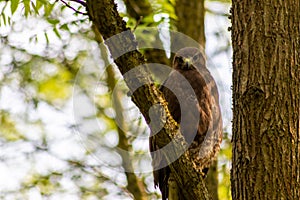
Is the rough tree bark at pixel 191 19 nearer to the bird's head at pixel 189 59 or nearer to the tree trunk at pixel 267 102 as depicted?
the bird's head at pixel 189 59

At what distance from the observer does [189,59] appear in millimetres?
6391

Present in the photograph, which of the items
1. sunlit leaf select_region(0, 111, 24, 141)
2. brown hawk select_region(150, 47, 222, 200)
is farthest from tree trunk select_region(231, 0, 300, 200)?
sunlit leaf select_region(0, 111, 24, 141)

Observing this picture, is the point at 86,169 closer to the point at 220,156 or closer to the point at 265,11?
the point at 220,156

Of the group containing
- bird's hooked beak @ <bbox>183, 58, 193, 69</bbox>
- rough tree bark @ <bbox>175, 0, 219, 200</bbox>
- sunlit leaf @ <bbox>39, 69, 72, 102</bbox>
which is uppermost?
rough tree bark @ <bbox>175, 0, 219, 200</bbox>

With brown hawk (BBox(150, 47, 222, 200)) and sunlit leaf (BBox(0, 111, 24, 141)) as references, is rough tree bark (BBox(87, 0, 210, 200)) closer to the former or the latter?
brown hawk (BBox(150, 47, 222, 200))

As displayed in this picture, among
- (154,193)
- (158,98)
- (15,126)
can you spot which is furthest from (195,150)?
(15,126)

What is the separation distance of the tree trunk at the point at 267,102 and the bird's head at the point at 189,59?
2974 millimetres

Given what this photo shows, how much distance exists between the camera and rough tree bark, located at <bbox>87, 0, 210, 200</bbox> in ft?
10.5

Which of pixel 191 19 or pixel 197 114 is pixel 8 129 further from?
pixel 197 114

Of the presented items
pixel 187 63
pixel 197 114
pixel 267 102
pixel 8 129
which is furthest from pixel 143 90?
pixel 8 129

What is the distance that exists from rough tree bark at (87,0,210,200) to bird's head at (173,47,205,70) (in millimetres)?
2932

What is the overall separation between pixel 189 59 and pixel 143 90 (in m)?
3.18

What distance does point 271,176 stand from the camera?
10.2 feet

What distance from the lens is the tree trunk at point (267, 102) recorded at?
3.12 m
